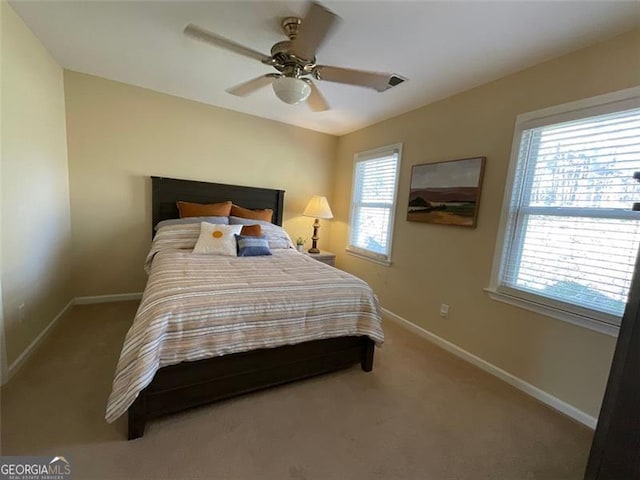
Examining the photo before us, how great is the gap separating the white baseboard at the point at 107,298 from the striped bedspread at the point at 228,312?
1.34 m

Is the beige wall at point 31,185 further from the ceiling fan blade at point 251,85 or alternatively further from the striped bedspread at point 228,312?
the ceiling fan blade at point 251,85

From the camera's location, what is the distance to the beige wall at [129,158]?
2.94 meters

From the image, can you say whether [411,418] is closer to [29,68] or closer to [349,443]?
[349,443]

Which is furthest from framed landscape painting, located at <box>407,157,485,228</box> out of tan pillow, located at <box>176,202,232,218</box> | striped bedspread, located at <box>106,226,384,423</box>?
tan pillow, located at <box>176,202,232,218</box>

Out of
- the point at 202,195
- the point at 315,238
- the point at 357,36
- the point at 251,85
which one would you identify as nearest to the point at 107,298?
the point at 202,195

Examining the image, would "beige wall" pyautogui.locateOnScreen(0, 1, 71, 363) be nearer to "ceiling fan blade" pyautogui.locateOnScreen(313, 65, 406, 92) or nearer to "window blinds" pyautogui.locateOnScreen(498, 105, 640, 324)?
"ceiling fan blade" pyautogui.locateOnScreen(313, 65, 406, 92)

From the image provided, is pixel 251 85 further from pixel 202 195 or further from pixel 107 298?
pixel 107 298

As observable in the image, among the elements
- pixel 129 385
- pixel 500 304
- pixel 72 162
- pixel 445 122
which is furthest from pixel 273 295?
pixel 72 162

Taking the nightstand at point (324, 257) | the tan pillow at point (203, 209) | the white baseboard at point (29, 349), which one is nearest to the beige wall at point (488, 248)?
the nightstand at point (324, 257)

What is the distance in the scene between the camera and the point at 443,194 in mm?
2736

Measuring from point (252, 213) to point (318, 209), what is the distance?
A: 89cm

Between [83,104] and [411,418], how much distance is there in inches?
160

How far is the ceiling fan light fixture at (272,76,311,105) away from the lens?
185cm

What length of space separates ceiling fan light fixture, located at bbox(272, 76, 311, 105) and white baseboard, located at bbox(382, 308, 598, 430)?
2.51 m
